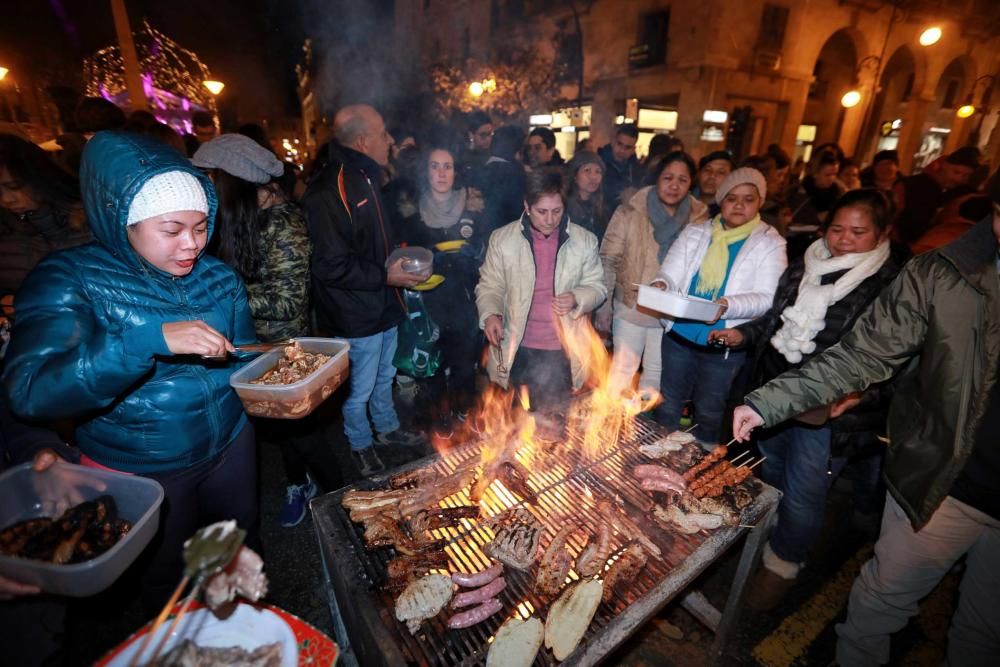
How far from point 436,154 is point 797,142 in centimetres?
2071

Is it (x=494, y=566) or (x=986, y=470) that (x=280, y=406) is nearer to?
(x=494, y=566)

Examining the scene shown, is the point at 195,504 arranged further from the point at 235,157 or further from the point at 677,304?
the point at 677,304

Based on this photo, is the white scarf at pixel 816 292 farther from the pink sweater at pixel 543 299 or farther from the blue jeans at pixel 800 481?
the pink sweater at pixel 543 299

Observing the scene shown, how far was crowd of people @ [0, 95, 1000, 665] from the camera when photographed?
6.28 feet

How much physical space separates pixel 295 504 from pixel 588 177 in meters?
4.97

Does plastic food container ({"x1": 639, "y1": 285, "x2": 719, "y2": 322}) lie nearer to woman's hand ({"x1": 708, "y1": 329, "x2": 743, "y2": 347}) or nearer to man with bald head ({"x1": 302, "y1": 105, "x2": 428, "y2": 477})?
woman's hand ({"x1": 708, "y1": 329, "x2": 743, "y2": 347})

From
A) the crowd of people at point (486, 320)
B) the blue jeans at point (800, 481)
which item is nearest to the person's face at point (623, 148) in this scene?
the crowd of people at point (486, 320)

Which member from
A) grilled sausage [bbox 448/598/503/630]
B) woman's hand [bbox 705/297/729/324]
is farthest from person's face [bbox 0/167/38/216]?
woman's hand [bbox 705/297/729/324]

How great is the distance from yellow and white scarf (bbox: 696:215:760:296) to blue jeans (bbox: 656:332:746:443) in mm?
590

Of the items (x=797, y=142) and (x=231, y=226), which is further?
(x=797, y=142)

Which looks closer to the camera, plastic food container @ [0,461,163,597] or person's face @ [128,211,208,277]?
plastic food container @ [0,461,163,597]

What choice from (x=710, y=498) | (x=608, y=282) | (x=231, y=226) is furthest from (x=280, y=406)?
(x=608, y=282)

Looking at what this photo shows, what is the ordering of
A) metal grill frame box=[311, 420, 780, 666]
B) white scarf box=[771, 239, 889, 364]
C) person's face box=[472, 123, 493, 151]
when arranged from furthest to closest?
person's face box=[472, 123, 493, 151]
white scarf box=[771, 239, 889, 364]
metal grill frame box=[311, 420, 780, 666]

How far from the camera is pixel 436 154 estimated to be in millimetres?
4836
